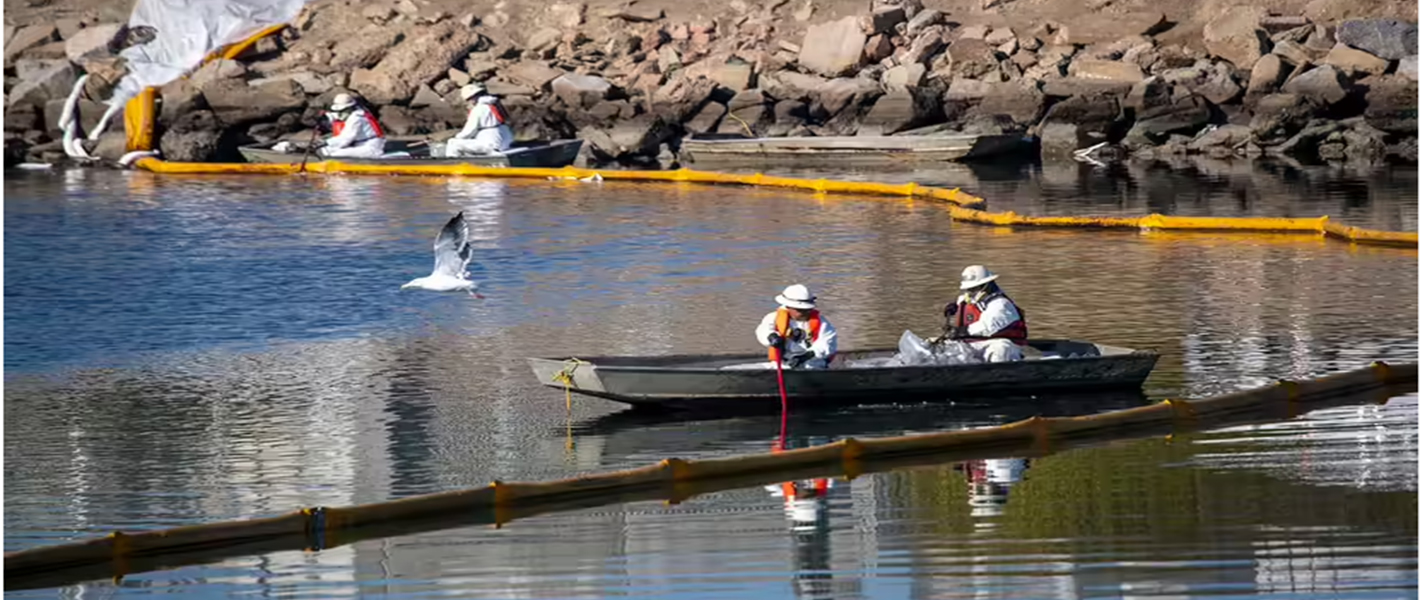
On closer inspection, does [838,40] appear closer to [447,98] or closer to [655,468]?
[447,98]

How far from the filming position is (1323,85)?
4747cm

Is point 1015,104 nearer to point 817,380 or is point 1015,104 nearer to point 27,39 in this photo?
point 27,39

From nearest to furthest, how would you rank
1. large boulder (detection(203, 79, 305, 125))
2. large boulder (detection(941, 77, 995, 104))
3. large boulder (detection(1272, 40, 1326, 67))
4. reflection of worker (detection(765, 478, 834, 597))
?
reflection of worker (detection(765, 478, 834, 597)) → large boulder (detection(1272, 40, 1326, 67)) → large boulder (detection(941, 77, 995, 104)) → large boulder (detection(203, 79, 305, 125))

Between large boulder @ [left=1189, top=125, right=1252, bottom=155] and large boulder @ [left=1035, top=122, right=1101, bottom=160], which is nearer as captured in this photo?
large boulder @ [left=1189, top=125, right=1252, bottom=155]

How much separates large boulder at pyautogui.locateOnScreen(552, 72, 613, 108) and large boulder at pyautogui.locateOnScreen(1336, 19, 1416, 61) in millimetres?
17877

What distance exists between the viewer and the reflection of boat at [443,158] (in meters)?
46.9

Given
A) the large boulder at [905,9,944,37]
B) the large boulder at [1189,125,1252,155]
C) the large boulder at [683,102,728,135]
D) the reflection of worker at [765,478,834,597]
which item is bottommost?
the reflection of worker at [765,478,834,597]

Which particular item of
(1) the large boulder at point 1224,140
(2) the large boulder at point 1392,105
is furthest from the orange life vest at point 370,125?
(2) the large boulder at point 1392,105

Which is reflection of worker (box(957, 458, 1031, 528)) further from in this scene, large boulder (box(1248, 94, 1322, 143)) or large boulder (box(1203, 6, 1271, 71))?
large boulder (box(1203, 6, 1271, 71))

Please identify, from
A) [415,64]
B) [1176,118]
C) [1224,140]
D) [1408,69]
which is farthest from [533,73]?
[1408,69]

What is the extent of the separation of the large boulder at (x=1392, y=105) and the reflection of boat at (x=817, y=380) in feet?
93.6

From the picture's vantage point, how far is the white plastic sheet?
58406 millimetres

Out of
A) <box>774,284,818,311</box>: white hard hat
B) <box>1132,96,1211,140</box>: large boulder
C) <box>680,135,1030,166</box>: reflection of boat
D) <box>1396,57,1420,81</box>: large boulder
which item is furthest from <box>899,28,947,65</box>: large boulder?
<box>774,284,818,311</box>: white hard hat

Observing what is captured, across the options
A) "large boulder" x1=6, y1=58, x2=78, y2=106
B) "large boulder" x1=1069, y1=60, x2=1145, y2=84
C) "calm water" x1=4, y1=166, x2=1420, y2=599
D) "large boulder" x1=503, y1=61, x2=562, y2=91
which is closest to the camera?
"calm water" x1=4, y1=166, x2=1420, y2=599
